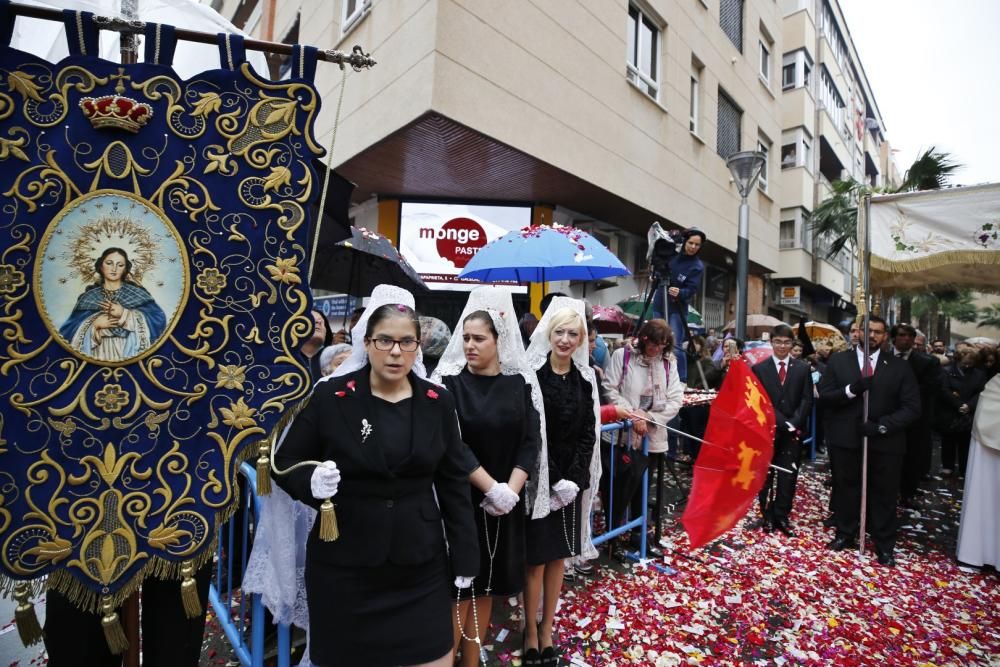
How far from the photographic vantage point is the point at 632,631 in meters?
3.47

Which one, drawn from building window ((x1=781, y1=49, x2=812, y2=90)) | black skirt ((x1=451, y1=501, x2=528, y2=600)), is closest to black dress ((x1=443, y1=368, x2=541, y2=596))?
black skirt ((x1=451, y1=501, x2=528, y2=600))

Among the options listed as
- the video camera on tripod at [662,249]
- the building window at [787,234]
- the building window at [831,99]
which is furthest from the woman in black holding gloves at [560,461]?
the building window at [831,99]

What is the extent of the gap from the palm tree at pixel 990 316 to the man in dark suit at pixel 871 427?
57.9m

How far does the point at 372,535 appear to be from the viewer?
6.64 feet

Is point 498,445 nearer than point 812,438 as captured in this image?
Yes

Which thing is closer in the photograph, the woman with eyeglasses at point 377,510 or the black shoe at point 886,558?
the woman with eyeglasses at point 377,510

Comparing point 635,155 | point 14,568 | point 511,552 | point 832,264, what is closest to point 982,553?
point 511,552

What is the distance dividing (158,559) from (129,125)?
1.41 metres

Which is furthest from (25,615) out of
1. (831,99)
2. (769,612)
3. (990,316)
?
(990,316)

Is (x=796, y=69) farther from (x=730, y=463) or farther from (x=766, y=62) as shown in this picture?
(x=730, y=463)

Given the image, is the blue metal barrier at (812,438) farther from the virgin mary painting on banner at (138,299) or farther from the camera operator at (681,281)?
the virgin mary painting on banner at (138,299)

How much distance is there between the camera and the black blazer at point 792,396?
215 inches

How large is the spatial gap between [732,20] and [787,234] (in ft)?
26.4

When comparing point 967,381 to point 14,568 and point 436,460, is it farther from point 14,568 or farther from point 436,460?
point 14,568
